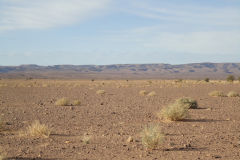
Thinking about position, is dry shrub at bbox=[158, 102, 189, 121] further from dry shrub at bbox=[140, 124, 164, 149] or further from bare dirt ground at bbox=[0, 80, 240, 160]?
dry shrub at bbox=[140, 124, 164, 149]

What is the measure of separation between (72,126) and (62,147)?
Result: 3510mm

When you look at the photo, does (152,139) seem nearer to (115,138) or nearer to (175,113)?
(115,138)

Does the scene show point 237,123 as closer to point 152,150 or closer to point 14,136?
point 152,150

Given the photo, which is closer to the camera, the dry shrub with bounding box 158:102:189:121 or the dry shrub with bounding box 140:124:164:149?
the dry shrub with bounding box 140:124:164:149

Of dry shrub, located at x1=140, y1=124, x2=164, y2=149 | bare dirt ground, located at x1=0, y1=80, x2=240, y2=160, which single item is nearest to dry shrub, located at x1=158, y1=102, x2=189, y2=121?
bare dirt ground, located at x1=0, y1=80, x2=240, y2=160

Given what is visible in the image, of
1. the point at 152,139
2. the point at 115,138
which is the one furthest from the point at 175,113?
the point at 152,139

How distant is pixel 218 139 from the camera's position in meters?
10.1

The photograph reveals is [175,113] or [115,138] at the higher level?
[175,113]

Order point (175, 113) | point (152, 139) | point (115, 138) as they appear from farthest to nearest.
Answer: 1. point (175, 113)
2. point (115, 138)
3. point (152, 139)

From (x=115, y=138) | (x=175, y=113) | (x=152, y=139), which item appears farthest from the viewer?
(x=175, y=113)

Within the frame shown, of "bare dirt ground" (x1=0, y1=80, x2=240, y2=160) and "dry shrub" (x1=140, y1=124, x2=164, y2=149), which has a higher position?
"dry shrub" (x1=140, y1=124, x2=164, y2=149)

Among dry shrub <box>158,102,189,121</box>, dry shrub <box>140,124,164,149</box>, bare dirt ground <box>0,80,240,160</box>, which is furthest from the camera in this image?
dry shrub <box>158,102,189,121</box>

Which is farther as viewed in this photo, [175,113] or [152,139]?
[175,113]

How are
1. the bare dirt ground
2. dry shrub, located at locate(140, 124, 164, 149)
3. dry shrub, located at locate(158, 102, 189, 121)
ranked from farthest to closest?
dry shrub, located at locate(158, 102, 189, 121) < dry shrub, located at locate(140, 124, 164, 149) < the bare dirt ground
